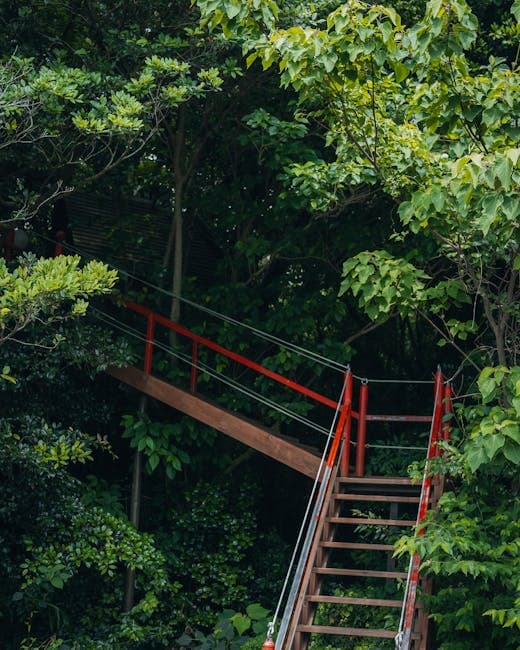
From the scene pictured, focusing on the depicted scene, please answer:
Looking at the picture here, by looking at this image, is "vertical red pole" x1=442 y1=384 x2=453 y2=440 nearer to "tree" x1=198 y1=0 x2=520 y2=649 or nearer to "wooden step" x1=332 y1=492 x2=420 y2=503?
"tree" x1=198 y1=0 x2=520 y2=649

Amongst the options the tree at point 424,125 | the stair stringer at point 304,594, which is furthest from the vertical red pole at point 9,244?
the stair stringer at point 304,594

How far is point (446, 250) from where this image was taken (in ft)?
27.4

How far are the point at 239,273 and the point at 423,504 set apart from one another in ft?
14.5

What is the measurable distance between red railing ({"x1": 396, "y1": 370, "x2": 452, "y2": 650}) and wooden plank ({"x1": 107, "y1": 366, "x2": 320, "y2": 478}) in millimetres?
1205

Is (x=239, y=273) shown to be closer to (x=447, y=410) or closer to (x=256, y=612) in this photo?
(x=447, y=410)

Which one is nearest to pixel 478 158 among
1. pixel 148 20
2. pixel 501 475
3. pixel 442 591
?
pixel 501 475

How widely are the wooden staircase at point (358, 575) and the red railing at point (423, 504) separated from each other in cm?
35

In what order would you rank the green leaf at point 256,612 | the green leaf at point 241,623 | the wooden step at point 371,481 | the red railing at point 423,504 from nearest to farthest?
the red railing at point 423,504 → the wooden step at point 371,481 → the green leaf at point 241,623 → the green leaf at point 256,612

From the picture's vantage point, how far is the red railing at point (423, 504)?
7.67 m

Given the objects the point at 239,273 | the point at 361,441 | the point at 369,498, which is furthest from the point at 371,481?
the point at 239,273

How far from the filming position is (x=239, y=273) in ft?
39.8

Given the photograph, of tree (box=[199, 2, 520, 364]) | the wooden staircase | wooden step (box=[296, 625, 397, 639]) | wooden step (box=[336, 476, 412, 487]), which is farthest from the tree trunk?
tree (box=[199, 2, 520, 364])

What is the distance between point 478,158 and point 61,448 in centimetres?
470

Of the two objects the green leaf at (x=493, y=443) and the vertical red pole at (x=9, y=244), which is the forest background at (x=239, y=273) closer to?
the green leaf at (x=493, y=443)
